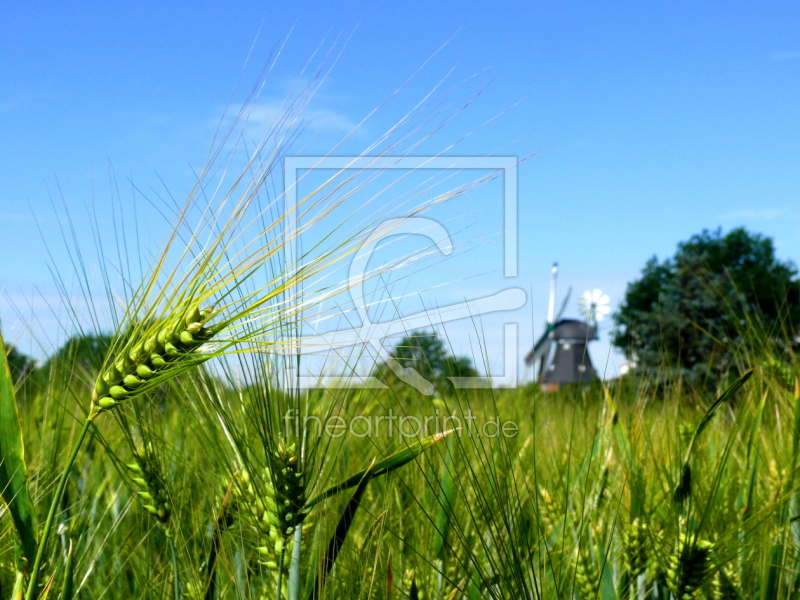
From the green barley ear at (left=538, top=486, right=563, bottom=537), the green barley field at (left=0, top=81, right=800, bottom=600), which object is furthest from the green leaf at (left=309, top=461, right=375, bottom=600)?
the green barley ear at (left=538, top=486, right=563, bottom=537)

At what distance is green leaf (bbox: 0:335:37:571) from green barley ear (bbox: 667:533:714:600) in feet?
4.24

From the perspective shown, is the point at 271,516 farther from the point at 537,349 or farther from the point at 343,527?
the point at 537,349

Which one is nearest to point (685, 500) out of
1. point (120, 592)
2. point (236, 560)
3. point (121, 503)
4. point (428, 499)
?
point (428, 499)

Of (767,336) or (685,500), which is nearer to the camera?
(685,500)

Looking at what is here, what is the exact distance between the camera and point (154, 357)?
117 cm

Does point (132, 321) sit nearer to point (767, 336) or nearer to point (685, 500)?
point (685, 500)

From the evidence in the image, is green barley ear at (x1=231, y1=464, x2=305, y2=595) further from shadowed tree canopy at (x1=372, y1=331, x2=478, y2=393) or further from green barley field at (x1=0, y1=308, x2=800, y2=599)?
shadowed tree canopy at (x1=372, y1=331, x2=478, y2=393)

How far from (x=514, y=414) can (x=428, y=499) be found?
126cm

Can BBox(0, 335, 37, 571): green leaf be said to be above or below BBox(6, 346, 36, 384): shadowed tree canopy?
below

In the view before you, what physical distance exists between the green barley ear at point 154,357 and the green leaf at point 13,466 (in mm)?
151

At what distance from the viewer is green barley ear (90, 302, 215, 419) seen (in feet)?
3.82

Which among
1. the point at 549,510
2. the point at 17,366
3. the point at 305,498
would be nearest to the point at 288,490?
the point at 305,498

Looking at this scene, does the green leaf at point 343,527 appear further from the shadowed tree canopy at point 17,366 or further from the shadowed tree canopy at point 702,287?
the shadowed tree canopy at point 702,287

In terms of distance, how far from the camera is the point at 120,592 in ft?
6.12
